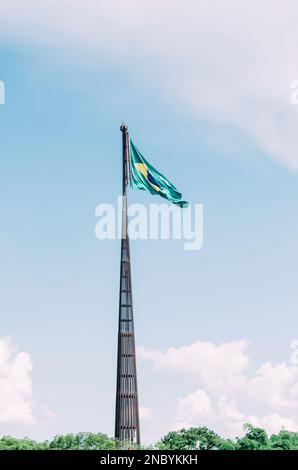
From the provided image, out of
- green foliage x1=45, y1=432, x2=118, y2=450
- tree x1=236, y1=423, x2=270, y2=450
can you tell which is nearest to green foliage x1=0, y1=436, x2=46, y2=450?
green foliage x1=45, y1=432, x2=118, y2=450

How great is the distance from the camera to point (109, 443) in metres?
56.0

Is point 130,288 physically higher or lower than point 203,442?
higher

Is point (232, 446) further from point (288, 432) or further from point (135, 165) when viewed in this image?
point (135, 165)

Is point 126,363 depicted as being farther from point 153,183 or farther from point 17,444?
point 17,444

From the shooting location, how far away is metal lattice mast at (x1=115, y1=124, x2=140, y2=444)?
46.2 meters

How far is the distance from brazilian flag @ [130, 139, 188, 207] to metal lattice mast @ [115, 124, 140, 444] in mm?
648

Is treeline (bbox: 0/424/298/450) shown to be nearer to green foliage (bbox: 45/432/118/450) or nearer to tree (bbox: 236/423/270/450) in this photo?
tree (bbox: 236/423/270/450)

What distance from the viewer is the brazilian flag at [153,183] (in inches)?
1939

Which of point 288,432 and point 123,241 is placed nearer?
point 123,241

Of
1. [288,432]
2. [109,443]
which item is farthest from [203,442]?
[109,443]

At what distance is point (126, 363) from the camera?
47312mm

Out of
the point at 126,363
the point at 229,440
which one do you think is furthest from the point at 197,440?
the point at 126,363
